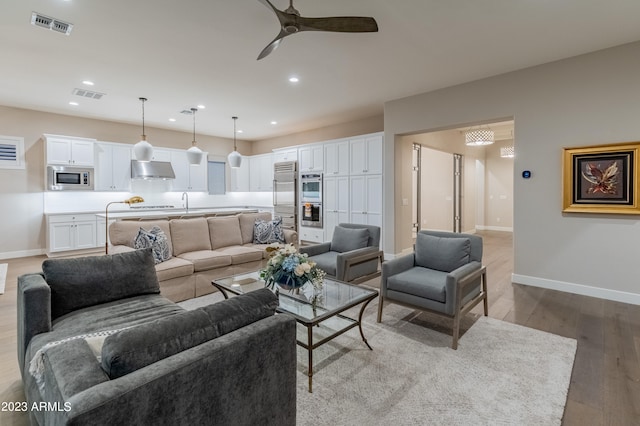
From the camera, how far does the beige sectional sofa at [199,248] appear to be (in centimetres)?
365

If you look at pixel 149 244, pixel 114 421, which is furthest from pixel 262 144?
pixel 114 421

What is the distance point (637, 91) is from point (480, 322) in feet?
10.5

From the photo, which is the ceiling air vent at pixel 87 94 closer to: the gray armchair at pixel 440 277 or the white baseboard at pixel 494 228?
the gray armchair at pixel 440 277

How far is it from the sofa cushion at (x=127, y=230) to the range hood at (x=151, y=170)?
144 inches

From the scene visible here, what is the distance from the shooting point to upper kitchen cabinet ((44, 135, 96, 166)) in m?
6.14

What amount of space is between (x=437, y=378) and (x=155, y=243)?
3352 millimetres

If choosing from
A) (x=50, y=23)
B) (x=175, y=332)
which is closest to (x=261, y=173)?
(x=50, y=23)

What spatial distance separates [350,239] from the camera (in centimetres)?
426

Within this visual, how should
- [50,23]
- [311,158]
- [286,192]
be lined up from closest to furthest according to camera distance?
[50,23] → [311,158] → [286,192]

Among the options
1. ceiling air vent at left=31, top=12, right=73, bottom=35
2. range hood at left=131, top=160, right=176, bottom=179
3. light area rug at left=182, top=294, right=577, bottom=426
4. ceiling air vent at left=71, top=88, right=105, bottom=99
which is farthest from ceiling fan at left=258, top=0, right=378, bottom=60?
range hood at left=131, top=160, right=176, bottom=179

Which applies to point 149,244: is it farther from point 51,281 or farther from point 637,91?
point 637,91

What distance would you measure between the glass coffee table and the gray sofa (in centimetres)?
65

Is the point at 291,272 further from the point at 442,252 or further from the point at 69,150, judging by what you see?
the point at 69,150

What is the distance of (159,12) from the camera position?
283cm
